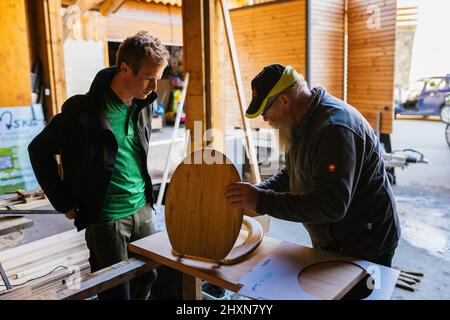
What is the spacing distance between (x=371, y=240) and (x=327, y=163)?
430 mm

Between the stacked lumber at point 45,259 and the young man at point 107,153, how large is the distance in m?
1.33

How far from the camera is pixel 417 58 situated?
1323 cm

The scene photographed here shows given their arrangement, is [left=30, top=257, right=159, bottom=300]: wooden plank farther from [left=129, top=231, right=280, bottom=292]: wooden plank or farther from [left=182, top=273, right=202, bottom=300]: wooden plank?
[left=182, top=273, right=202, bottom=300]: wooden plank

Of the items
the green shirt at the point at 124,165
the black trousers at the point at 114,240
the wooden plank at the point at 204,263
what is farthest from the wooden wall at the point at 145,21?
the wooden plank at the point at 204,263

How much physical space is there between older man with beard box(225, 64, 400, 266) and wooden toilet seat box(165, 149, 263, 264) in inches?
3.0

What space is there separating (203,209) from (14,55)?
477cm

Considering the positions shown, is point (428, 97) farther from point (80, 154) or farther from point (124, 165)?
point (80, 154)

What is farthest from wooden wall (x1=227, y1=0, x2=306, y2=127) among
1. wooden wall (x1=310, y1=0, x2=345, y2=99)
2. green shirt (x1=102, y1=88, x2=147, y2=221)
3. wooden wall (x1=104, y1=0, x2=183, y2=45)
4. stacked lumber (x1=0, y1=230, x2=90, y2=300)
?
green shirt (x1=102, y1=88, x2=147, y2=221)

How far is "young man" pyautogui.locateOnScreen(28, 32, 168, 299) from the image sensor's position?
1805mm

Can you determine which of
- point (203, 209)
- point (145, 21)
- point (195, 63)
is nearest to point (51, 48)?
point (195, 63)

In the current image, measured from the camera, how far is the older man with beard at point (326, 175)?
52.8 inches

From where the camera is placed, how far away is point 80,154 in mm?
1826
